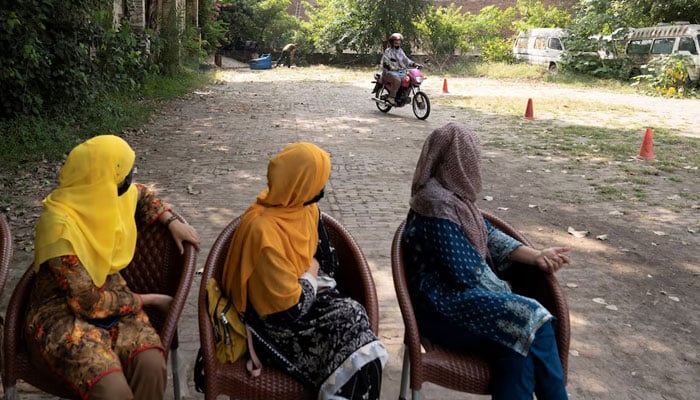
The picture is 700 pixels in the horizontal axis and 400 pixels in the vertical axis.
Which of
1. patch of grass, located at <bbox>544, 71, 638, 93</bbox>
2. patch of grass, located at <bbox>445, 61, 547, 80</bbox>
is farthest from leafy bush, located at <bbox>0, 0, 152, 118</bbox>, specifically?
patch of grass, located at <bbox>445, 61, 547, 80</bbox>

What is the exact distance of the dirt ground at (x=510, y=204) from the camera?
3387mm

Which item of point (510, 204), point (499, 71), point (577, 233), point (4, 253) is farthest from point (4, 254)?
point (499, 71)

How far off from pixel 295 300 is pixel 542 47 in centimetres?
2480

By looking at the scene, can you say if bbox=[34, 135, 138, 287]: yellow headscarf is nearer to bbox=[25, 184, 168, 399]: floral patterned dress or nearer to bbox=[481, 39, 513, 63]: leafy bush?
bbox=[25, 184, 168, 399]: floral patterned dress

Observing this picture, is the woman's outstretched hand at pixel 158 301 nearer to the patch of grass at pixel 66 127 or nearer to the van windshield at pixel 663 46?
the patch of grass at pixel 66 127

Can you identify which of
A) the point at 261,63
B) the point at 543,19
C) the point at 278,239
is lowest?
the point at 261,63

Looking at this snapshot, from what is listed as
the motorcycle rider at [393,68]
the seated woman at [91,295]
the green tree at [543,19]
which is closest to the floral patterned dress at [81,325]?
the seated woman at [91,295]

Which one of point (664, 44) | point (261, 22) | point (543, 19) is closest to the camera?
point (664, 44)

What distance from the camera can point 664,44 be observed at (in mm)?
20000

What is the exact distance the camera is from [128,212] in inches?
96.7

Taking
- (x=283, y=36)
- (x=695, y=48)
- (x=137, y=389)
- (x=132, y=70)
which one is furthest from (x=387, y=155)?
(x=283, y=36)

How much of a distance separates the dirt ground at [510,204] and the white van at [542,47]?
36.6 feet

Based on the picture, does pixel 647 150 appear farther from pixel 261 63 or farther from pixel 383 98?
pixel 261 63

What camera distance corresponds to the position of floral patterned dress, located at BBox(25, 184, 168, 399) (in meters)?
2.09
